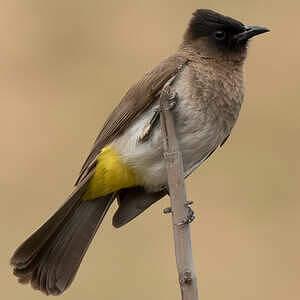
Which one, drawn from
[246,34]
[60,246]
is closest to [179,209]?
[60,246]

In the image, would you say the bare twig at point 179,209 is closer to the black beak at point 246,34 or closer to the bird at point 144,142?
the bird at point 144,142

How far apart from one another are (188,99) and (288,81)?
2.73 meters

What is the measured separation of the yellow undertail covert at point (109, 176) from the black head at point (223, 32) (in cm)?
51

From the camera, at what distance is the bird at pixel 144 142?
3797 mm

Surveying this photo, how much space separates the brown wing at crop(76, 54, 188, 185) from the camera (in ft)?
12.6

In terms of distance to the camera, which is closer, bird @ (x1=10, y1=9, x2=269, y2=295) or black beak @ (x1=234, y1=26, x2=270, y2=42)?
bird @ (x1=10, y1=9, x2=269, y2=295)

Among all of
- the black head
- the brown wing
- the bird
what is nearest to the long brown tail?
the bird

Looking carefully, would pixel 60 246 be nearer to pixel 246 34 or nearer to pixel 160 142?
pixel 160 142

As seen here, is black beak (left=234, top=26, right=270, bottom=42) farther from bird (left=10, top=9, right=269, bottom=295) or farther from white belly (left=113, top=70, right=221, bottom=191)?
white belly (left=113, top=70, right=221, bottom=191)

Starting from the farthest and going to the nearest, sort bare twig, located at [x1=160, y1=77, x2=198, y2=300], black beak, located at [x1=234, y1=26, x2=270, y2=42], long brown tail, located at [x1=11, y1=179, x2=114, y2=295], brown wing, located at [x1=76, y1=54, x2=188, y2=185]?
black beak, located at [x1=234, y1=26, x2=270, y2=42]
brown wing, located at [x1=76, y1=54, x2=188, y2=185]
long brown tail, located at [x1=11, y1=179, x2=114, y2=295]
bare twig, located at [x1=160, y1=77, x2=198, y2=300]

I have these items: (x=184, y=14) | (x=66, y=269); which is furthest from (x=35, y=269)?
(x=184, y=14)

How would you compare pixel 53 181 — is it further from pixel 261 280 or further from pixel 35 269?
pixel 35 269

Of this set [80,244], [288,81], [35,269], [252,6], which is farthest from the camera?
[252,6]

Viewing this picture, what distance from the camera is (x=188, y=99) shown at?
3.78 meters
